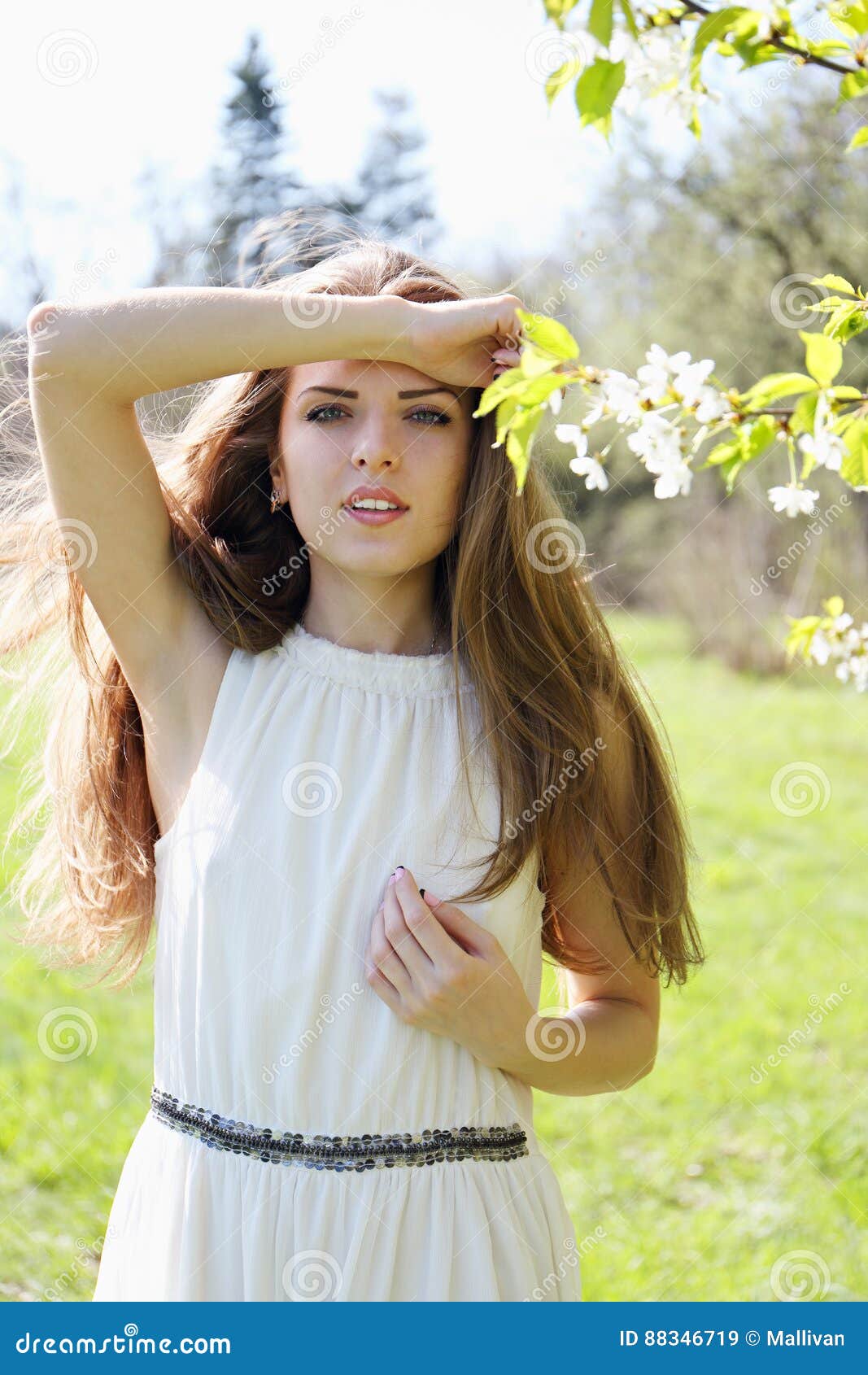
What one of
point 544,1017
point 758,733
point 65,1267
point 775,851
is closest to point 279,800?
point 544,1017

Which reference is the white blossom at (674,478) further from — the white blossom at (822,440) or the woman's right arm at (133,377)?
the woman's right arm at (133,377)

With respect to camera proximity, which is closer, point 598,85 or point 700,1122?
point 598,85

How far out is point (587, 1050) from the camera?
192cm

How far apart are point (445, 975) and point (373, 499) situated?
2.19ft

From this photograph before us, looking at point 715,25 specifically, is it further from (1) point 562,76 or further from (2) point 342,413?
(2) point 342,413

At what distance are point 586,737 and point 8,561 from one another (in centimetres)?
98

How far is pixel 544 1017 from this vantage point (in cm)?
185

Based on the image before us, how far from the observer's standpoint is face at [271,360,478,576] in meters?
1.79

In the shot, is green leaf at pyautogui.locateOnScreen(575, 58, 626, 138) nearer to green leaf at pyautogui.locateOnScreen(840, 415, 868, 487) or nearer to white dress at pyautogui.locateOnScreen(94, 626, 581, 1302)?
green leaf at pyautogui.locateOnScreen(840, 415, 868, 487)

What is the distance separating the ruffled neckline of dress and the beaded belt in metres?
0.63

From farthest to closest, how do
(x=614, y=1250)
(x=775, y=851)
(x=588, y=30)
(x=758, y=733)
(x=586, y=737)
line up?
(x=758, y=733)
(x=775, y=851)
(x=614, y=1250)
(x=586, y=737)
(x=588, y=30)

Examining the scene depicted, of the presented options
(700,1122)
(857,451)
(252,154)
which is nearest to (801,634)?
(857,451)

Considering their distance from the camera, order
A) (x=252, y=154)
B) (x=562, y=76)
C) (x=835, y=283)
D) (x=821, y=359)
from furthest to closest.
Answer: (x=252, y=154) < (x=835, y=283) < (x=562, y=76) < (x=821, y=359)
